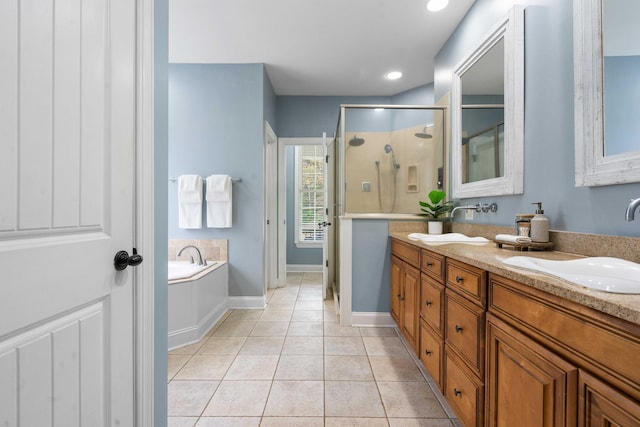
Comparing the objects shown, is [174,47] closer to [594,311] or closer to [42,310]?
→ [42,310]

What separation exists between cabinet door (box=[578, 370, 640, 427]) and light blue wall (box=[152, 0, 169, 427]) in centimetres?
129

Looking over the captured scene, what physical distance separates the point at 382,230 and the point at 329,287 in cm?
164

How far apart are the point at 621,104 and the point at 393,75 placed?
2.79m

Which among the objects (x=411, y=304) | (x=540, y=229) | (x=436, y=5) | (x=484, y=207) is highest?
(x=436, y=5)

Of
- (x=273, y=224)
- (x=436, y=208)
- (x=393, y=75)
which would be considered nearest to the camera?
(x=436, y=208)

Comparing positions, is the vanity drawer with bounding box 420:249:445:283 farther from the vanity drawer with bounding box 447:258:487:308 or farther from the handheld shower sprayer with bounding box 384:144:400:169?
the handheld shower sprayer with bounding box 384:144:400:169

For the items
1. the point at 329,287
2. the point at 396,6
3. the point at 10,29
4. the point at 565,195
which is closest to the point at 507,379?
the point at 565,195

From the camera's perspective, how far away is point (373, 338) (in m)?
2.45

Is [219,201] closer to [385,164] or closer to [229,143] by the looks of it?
[229,143]

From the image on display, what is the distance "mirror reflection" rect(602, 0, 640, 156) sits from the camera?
39.7 inches

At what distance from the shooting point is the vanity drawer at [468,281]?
109 centimetres

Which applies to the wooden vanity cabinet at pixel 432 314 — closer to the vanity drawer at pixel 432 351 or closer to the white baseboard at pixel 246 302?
the vanity drawer at pixel 432 351

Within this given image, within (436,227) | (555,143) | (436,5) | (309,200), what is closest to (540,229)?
(555,143)

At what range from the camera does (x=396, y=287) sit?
2.39 m
